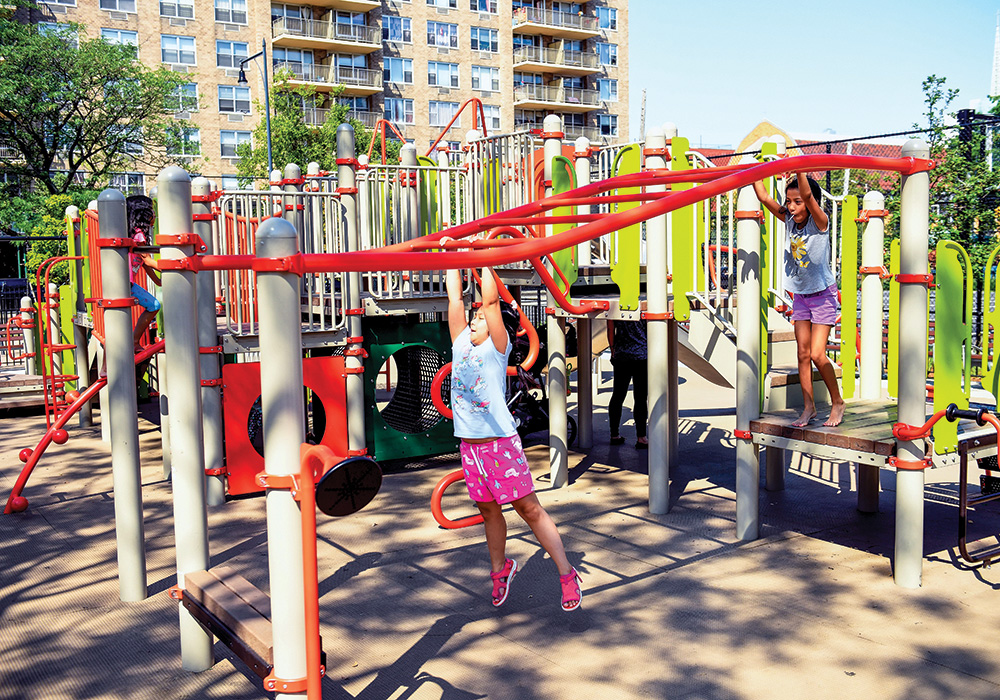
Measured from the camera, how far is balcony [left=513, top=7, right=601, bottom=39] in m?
57.6

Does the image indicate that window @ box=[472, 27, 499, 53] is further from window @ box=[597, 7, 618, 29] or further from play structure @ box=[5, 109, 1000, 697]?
play structure @ box=[5, 109, 1000, 697]

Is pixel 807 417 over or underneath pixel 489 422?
underneath

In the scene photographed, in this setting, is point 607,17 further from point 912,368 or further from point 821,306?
point 912,368

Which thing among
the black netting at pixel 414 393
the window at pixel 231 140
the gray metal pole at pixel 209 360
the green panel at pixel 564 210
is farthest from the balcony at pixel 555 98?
the gray metal pole at pixel 209 360

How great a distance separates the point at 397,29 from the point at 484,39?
19.1 feet

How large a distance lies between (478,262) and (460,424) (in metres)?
1.83

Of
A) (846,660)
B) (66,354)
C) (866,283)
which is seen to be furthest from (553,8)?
(846,660)

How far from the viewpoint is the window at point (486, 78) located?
181 ft

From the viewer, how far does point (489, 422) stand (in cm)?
479

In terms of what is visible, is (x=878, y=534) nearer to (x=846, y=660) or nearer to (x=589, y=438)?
(x=846, y=660)

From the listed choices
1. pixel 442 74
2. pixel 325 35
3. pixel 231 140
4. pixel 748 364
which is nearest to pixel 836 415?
pixel 748 364

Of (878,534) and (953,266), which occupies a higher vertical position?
(953,266)

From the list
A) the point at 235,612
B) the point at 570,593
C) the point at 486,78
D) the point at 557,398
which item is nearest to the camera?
the point at 235,612

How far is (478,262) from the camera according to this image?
3.17 metres
